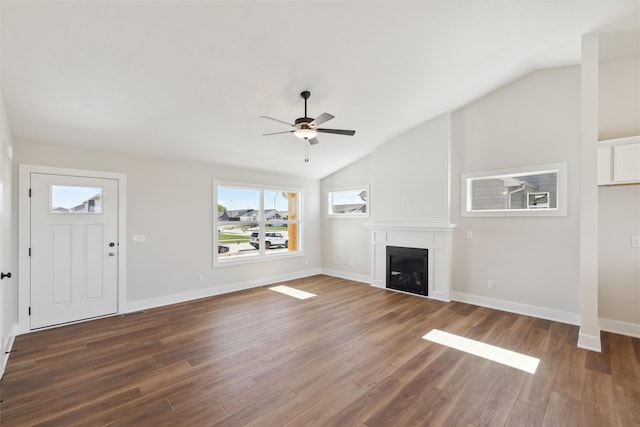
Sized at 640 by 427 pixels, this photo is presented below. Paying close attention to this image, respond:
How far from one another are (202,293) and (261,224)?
186cm

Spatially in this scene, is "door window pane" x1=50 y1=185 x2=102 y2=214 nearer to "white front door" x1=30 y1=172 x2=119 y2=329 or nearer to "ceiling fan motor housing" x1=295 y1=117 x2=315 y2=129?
"white front door" x1=30 y1=172 x2=119 y2=329

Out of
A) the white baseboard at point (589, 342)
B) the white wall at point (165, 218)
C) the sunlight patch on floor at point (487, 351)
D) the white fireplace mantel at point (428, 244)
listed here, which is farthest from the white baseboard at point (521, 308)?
the white wall at point (165, 218)

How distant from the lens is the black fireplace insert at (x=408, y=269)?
531 cm

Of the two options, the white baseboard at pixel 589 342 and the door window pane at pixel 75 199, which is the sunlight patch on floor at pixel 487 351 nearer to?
the white baseboard at pixel 589 342

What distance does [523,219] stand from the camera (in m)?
4.36

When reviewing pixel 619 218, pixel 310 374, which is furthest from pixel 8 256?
pixel 619 218

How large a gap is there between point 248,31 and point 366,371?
132 inches

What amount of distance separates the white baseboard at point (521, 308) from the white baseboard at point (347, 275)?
6.25 ft

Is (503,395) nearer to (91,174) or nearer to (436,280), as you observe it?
(436,280)

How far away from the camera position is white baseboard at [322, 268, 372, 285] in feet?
21.1

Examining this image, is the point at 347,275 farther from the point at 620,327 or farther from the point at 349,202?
the point at 620,327

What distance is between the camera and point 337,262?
7.08m

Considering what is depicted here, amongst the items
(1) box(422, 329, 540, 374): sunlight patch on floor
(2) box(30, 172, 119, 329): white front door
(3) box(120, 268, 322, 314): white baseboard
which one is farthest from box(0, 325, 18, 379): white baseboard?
(1) box(422, 329, 540, 374): sunlight patch on floor

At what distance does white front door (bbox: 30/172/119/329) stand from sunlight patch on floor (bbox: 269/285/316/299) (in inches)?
106
